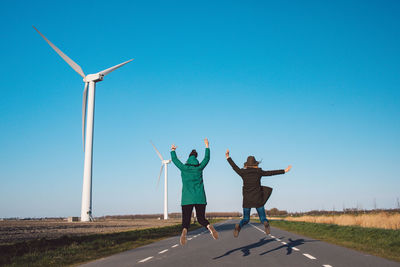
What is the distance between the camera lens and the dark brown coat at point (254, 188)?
8.83 metres

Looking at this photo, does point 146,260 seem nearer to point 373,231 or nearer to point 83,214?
point 373,231

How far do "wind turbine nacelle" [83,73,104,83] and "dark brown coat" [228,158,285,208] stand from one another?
30.5m

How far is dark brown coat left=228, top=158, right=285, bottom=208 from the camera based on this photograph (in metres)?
8.83

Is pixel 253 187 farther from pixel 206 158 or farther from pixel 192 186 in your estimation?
pixel 192 186

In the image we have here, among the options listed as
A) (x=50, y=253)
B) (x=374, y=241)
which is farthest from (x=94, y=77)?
(x=374, y=241)

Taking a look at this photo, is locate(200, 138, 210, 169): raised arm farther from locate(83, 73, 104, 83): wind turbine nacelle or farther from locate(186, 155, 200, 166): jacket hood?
locate(83, 73, 104, 83): wind turbine nacelle

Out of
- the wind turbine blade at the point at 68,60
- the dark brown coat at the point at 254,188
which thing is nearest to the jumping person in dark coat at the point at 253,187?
the dark brown coat at the point at 254,188

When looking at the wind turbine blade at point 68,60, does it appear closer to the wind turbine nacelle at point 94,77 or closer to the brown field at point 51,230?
the wind turbine nacelle at point 94,77

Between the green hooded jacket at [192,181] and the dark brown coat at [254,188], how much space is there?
139cm

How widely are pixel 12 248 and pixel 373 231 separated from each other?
46.9 ft

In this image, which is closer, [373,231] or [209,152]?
[209,152]

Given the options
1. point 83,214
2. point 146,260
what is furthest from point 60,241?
point 83,214

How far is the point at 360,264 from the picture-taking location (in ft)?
27.8

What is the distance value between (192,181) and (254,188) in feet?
5.80
